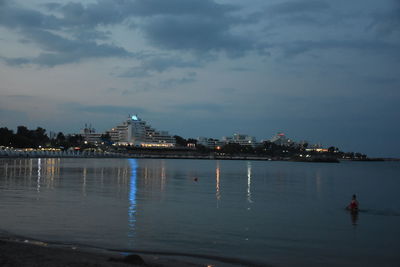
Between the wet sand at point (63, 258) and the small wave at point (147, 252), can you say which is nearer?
the wet sand at point (63, 258)

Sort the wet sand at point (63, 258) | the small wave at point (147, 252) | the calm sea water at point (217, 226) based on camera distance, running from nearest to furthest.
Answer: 1. the wet sand at point (63, 258)
2. the small wave at point (147, 252)
3. the calm sea water at point (217, 226)

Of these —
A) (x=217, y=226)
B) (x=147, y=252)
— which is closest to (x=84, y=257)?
(x=147, y=252)

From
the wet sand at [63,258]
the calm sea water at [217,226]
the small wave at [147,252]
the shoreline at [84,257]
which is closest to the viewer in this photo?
the wet sand at [63,258]

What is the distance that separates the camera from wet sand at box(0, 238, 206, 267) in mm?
11453

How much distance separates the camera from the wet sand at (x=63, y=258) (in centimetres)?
1145

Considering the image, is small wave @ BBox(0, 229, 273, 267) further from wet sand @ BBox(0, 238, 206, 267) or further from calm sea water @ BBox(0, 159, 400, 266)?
wet sand @ BBox(0, 238, 206, 267)

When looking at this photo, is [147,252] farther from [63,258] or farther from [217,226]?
[217,226]

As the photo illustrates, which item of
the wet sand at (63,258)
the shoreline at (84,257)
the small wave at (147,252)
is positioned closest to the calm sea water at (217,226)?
the small wave at (147,252)

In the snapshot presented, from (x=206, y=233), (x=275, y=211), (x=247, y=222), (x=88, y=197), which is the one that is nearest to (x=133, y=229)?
(x=206, y=233)

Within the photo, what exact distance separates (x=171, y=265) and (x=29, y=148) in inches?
6874

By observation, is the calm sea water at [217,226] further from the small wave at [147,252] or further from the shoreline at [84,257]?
the shoreline at [84,257]

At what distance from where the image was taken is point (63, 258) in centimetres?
1233

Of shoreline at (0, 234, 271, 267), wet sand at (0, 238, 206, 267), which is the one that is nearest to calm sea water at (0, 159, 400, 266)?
shoreline at (0, 234, 271, 267)

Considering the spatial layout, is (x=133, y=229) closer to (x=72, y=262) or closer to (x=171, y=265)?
(x=171, y=265)
